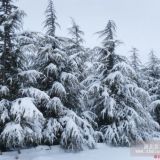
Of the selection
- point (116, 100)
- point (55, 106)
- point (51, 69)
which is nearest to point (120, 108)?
point (116, 100)

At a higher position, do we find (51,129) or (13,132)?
(51,129)

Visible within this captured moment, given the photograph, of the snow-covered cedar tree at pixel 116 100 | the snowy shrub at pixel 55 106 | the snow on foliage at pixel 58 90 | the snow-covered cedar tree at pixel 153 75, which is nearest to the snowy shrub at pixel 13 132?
the snowy shrub at pixel 55 106

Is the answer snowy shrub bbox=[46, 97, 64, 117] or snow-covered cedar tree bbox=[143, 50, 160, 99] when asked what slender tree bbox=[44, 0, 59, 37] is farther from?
snow-covered cedar tree bbox=[143, 50, 160, 99]

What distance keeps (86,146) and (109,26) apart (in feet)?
25.9

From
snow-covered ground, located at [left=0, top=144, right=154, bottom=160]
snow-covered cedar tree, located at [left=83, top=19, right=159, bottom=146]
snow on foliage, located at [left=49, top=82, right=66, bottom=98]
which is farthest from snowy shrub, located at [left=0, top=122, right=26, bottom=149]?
snow-covered cedar tree, located at [left=83, top=19, right=159, bottom=146]

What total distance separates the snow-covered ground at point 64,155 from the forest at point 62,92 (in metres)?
0.39

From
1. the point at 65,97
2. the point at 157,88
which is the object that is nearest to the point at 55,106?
the point at 65,97

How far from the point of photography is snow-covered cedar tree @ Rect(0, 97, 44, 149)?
39.1 feet

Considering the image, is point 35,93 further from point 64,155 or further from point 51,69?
point 64,155

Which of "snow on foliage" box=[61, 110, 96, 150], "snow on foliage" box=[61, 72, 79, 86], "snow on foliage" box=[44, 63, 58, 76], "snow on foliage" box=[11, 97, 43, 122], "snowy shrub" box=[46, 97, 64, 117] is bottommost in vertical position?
"snow on foliage" box=[61, 110, 96, 150]

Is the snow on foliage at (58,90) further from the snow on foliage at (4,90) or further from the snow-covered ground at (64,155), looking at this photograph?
the snow-covered ground at (64,155)

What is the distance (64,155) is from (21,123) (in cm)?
263

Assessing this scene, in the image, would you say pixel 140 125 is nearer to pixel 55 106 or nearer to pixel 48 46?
pixel 55 106

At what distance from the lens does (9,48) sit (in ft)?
46.0
